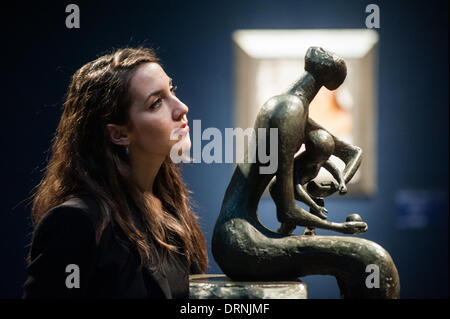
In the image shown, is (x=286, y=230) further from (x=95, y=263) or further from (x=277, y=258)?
(x=95, y=263)

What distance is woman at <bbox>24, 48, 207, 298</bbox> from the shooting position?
4.07 ft

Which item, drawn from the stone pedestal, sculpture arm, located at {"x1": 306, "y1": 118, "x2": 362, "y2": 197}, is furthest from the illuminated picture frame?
the stone pedestal

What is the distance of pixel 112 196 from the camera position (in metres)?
1.37

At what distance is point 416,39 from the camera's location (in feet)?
8.00

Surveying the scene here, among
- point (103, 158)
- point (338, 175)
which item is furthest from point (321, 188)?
point (103, 158)

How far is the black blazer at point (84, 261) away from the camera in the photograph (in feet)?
3.99

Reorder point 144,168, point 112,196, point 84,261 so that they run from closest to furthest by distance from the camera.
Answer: point 84,261, point 112,196, point 144,168

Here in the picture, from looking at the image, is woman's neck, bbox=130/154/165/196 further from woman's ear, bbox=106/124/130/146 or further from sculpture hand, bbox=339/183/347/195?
sculpture hand, bbox=339/183/347/195

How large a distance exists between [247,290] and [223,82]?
4.48 ft

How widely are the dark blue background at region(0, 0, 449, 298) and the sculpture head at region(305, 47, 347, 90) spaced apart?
40.4 inches

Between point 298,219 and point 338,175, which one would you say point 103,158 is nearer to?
point 298,219
